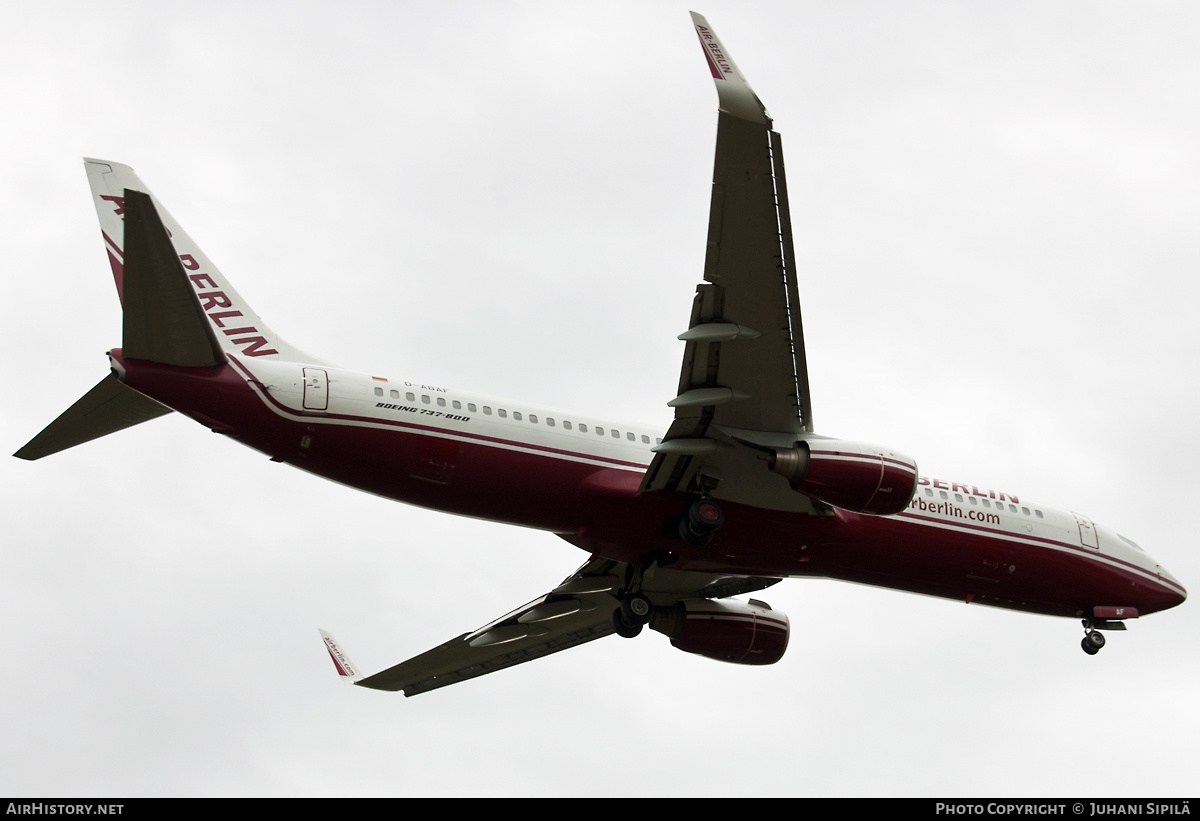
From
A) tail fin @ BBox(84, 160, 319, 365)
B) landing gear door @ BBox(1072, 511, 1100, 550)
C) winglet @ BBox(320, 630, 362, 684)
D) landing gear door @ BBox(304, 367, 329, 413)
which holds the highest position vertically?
tail fin @ BBox(84, 160, 319, 365)

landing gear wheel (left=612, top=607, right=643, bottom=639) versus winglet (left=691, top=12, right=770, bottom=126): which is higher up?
winglet (left=691, top=12, right=770, bottom=126)

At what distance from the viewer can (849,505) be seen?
75.2ft

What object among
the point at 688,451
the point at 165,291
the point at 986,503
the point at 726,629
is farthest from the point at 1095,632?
the point at 165,291

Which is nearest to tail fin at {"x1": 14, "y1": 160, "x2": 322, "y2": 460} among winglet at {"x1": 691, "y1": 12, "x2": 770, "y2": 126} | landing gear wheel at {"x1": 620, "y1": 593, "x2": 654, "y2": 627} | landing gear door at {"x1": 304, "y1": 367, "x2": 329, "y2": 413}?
landing gear door at {"x1": 304, "y1": 367, "x2": 329, "y2": 413}

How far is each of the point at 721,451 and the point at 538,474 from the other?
341cm

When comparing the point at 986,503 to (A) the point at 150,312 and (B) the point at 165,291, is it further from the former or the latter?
(A) the point at 150,312

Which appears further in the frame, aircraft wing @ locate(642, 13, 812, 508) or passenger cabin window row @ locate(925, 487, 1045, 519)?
passenger cabin window row @ locate(925, 487, 1045, 519)

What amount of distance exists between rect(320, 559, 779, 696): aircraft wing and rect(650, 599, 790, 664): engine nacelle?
0.38 metres

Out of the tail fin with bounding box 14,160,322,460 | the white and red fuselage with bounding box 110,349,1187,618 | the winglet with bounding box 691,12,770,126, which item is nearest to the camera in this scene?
the winglet with bounding box 691,12,770,126

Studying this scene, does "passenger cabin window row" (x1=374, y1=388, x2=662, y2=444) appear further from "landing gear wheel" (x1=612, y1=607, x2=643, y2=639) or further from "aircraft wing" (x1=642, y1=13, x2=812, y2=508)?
"landing gear wheel" (x1=612, y1=607, x2=643, y2=639)

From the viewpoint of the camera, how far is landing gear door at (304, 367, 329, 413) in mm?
21484

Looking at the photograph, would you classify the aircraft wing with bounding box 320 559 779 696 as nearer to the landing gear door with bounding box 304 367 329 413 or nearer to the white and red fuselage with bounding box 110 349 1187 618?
the white and red fuselage with bounding box 110 349 1187 618

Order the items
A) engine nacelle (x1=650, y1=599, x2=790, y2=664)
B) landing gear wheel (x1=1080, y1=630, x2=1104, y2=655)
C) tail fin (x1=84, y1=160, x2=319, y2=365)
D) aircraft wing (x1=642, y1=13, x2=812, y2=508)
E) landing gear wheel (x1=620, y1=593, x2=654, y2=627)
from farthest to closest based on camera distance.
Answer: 1. engine nacelle (x1=650, y1=599, x2=790, y2=664)
2. landing gear wheel (x1=1080, y1=630, x2=1104, y2=655)
3. landing gear wheel (x1=620, y1=593, x2=654, y2=627)
4. tail fin (x1=84, y1=160, x2=319, y2=365)
5. aircraft wing (x1=642, y1=13, x2=812, y2=508)
